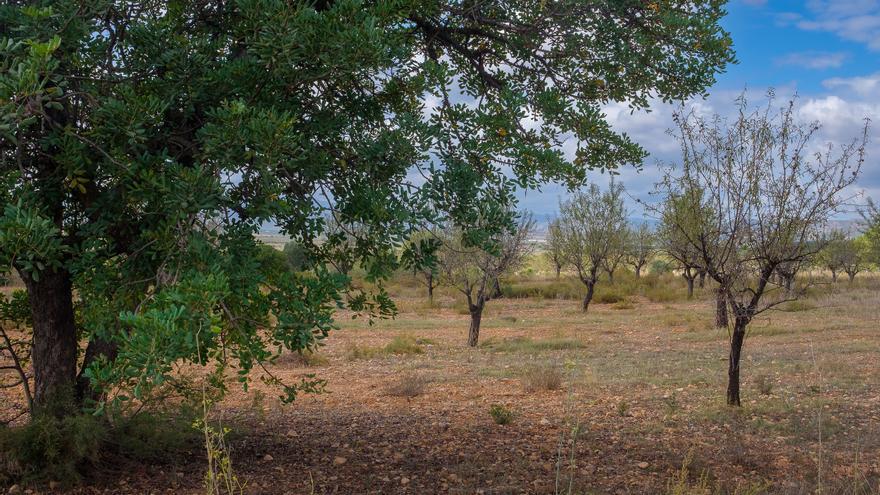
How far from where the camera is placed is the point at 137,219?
4832 millimetres

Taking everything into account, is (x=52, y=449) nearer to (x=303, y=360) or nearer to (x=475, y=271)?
(x=303, y=360)

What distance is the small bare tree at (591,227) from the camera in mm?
35031

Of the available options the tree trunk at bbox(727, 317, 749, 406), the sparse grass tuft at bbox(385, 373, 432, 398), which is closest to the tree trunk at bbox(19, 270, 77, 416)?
the sparse grass tuft at bbox(385, 373, 432, 398)

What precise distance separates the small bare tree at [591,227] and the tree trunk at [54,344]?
30.1 metres

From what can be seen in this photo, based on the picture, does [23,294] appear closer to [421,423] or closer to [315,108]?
[315,108]

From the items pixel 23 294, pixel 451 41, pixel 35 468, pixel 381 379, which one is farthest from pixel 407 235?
pixel 381 379

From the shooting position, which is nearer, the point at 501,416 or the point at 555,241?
the point at 501,416

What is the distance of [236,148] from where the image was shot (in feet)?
13.1

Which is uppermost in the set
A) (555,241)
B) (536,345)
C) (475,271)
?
(555,241)

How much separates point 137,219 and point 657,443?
18.7 ft

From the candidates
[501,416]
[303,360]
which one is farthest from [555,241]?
[501,416]

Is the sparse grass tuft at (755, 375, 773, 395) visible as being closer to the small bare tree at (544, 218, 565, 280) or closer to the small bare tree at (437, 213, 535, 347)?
the small bare tree at (437, 213, 535, 347)

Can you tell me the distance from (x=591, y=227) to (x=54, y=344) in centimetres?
3141

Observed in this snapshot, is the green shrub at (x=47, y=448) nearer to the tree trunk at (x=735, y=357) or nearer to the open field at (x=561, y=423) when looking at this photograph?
the open field at (x=561, y=423)
